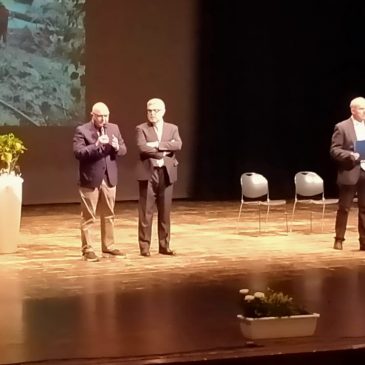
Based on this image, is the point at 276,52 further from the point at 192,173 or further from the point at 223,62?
the point at 192,173

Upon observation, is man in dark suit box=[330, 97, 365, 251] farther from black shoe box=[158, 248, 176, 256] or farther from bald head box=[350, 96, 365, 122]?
black shoe box=[158, 248, 176, 256]

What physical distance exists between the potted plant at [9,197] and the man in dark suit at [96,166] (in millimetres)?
695

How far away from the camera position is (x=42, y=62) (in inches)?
466

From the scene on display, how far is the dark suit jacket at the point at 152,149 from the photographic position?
27.3 feet

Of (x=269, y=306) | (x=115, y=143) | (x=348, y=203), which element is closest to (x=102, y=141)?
(x=115, y=143)

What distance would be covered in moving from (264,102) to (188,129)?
41.3 inches

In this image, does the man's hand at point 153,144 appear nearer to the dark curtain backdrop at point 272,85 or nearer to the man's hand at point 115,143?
the man's hand at point 115,143

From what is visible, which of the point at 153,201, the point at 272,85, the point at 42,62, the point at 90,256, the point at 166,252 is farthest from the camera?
the point at 272,85

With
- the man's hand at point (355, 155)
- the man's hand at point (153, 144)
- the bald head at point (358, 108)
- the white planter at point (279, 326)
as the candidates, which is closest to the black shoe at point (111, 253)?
the man's hand at point (153, 144)

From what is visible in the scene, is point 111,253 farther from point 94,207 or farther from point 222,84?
point 222,84

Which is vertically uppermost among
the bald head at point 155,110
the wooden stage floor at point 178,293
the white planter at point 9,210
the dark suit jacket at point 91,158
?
the bald head at point 155,110

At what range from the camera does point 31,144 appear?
39.5ft

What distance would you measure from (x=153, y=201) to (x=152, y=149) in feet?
1.50

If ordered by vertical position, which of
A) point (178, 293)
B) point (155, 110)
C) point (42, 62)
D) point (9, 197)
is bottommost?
point (178, 293)
